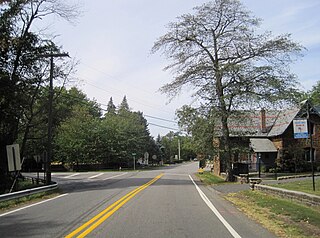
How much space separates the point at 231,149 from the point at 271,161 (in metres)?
15.2


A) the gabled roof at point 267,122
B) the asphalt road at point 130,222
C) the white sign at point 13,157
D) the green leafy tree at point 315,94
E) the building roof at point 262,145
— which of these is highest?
the green leafy tree at point 315,94

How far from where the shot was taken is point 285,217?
36.5ft

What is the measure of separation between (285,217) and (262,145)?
34.4 metres

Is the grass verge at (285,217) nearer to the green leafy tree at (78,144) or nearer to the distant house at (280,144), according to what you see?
the distant house at (280,144)

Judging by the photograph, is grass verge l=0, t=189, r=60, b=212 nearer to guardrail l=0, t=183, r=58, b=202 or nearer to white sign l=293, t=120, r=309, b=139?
guardrail l=0, t=183, r=58, b=202

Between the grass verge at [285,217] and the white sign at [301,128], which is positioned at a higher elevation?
the white sign at [301,128]

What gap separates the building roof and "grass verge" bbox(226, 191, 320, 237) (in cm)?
2884

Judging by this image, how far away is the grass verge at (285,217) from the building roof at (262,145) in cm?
2884

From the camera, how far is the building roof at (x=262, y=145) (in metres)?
43.3

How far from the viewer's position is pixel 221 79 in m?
29.8

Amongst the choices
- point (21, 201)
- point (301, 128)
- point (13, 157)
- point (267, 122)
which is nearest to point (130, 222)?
point (21, 201)

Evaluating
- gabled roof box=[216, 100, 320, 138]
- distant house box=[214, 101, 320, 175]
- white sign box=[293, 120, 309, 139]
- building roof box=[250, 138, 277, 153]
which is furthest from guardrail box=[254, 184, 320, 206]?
building roof box=[250, 138, 277, 153]

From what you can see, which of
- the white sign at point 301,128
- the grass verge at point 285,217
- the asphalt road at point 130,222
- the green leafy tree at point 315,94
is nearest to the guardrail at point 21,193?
the asphalt road at point 130,222

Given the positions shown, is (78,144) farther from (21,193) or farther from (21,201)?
(21,201)
